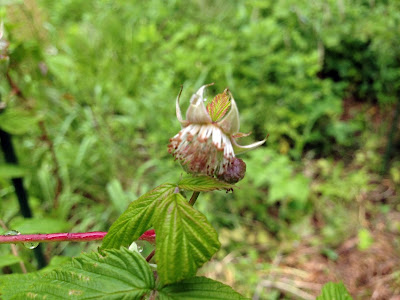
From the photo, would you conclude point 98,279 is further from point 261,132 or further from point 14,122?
point 261,132

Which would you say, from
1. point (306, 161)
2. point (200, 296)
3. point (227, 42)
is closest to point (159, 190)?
point (200, 296)

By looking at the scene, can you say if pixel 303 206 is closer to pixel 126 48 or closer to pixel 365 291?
pixel 365 291

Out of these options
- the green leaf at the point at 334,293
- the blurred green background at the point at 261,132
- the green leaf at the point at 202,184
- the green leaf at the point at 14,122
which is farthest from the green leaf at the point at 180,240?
the blurred green background at the point at 261,132

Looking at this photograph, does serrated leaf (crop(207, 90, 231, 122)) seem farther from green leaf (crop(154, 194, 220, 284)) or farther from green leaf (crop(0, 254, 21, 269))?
green leaf (crop(0, 254, 21, 269))

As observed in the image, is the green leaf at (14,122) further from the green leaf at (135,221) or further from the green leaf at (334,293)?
the green leaf at (334,293)

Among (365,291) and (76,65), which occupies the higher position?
(76,65)

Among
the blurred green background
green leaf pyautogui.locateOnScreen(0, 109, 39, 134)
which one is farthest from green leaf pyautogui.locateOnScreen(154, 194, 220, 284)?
the blurred green background
